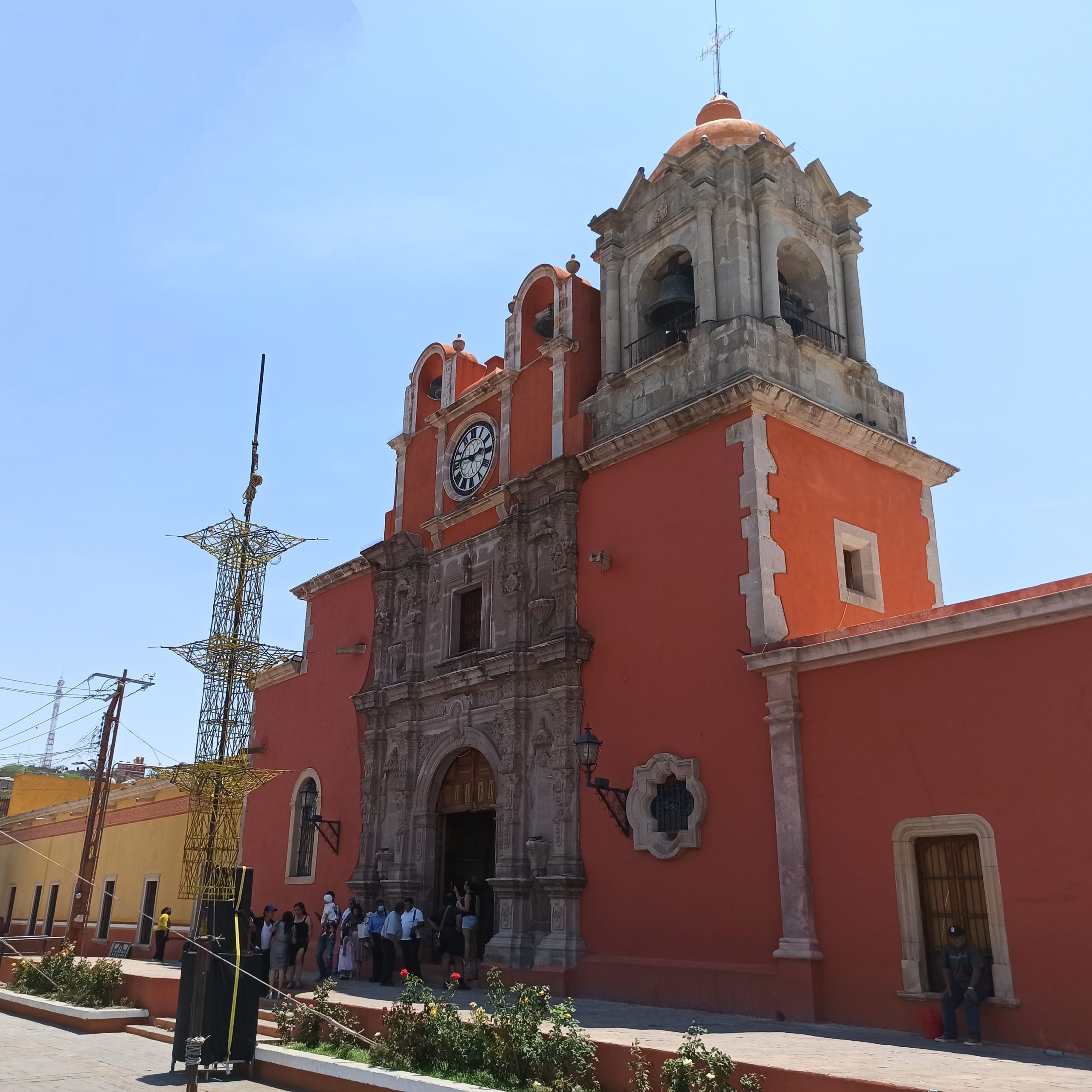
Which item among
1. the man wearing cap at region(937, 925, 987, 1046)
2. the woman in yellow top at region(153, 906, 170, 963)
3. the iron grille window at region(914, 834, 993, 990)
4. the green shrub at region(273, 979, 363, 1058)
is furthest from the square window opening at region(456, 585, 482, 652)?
the woman in yellow top at region(153, 906, 170, 963)

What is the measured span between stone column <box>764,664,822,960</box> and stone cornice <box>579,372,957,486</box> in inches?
145

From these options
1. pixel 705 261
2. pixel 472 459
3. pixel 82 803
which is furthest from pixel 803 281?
pixel 82 803

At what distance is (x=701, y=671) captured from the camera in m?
12.8

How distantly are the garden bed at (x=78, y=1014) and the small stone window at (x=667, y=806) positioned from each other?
259 inches

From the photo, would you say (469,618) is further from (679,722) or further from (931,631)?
(931,631)

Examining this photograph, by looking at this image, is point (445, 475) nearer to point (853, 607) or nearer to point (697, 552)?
point (697, 552)

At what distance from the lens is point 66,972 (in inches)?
559

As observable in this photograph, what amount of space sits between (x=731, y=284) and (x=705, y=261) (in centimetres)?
66

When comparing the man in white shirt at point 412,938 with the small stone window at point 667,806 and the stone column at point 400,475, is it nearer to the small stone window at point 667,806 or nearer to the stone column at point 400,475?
the small stone window at point 667,806

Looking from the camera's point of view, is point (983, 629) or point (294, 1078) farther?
point (983, 629)

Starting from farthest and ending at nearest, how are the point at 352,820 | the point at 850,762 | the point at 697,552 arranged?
the point at 352,820
the point at 697,552
the point at 850,762

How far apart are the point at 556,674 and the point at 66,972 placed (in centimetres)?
788

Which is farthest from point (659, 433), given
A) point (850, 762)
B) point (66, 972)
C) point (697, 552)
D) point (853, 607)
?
point (66, 972)

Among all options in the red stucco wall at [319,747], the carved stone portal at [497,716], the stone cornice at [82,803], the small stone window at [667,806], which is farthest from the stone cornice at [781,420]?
the stone cornice at [82,803]
